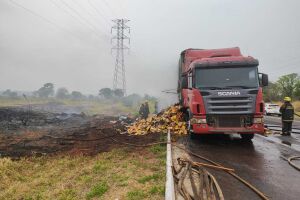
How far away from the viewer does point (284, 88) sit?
57531 mm

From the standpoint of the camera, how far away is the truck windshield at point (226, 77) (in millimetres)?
10859

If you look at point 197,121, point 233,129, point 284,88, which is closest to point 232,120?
point 233,129

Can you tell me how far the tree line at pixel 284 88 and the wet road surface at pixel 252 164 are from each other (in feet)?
155

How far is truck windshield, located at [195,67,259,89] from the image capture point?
428 inches

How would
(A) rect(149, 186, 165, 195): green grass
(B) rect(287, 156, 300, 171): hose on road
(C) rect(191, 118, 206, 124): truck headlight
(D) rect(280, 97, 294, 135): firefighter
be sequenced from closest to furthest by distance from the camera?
(A) rect(149, 186, 165, 195): green grass → (B) rect(287, 156, 300, 171): hose on road → (C) rect(191, 118, 206, 124): truck headlight → (D) rect(280, 97, 294, 135): firefighter

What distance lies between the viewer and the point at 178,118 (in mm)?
15164

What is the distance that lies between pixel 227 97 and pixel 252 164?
288cm

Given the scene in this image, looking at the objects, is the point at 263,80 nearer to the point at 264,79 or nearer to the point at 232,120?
the point at 264,79

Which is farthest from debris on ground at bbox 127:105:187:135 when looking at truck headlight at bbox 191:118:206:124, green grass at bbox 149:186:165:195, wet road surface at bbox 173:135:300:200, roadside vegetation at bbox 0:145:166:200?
green grass at bbox 149:186:165:195

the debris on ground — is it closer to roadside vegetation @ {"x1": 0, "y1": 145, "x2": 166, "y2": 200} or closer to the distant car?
roadside vegetation @ {"x1": 0, "y1": 145, "x2": 166, "y2": 200}

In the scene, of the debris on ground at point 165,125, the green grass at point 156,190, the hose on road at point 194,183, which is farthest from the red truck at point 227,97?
the green grass at point 156,190

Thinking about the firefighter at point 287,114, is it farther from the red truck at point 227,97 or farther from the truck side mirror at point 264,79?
the red truck at point 227,97

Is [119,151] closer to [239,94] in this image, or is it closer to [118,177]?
[118,177]

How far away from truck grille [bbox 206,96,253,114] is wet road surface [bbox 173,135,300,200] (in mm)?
1409
